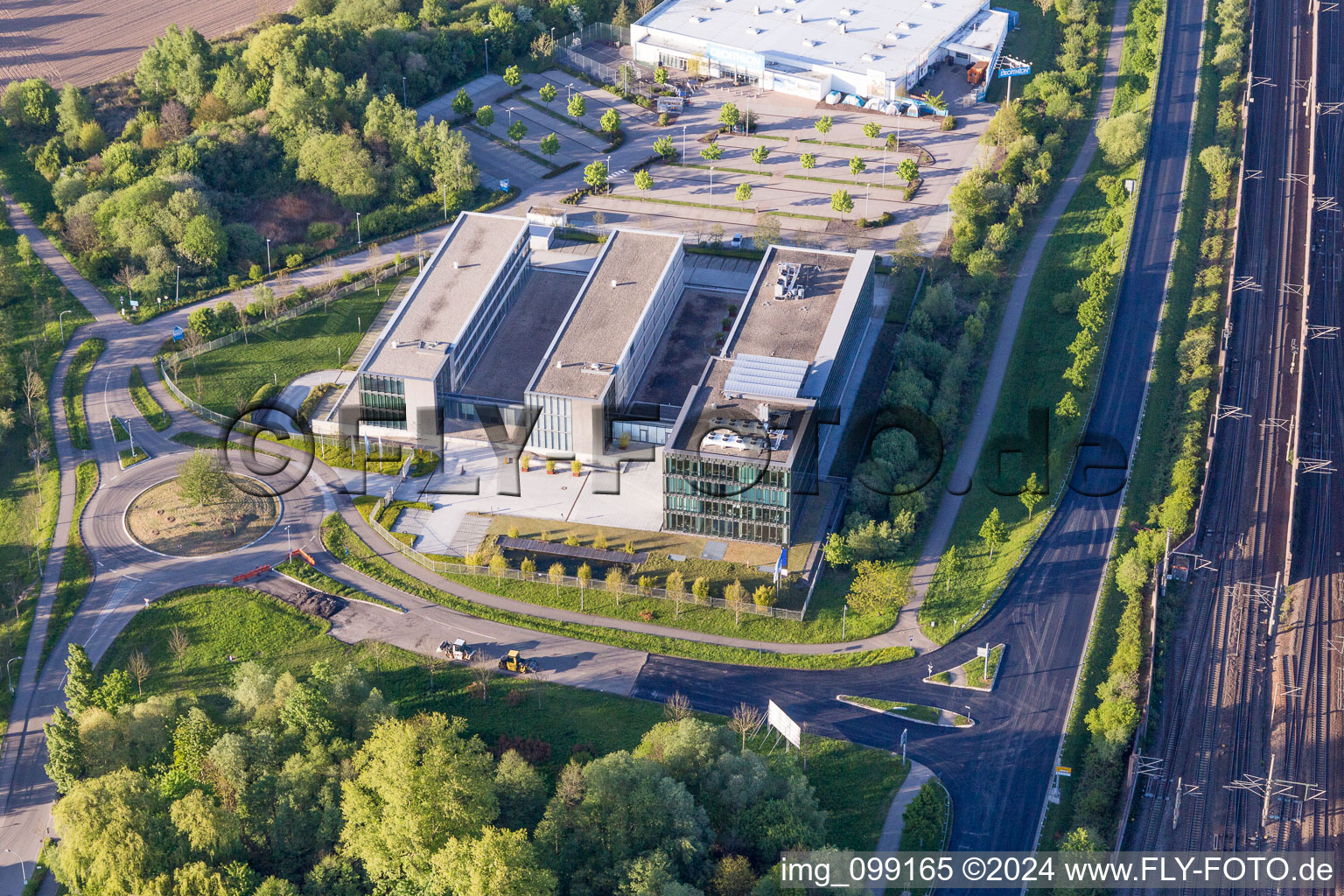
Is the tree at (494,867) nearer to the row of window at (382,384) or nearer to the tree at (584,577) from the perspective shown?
the tree at (584,577)

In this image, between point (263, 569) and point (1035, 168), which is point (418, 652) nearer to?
point (263, 569)

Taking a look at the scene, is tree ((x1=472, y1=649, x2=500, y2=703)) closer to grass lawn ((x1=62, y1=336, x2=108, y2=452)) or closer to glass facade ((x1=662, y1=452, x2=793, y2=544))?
glass facade ((x1=662, y1=452, x2=793, y2=544))

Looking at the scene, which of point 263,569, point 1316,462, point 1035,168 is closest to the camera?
point 263,569

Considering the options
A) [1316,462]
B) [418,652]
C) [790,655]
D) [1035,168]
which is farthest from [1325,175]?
[418,652]

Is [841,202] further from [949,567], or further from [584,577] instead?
[584,577]

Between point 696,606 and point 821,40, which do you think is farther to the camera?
point 821,40

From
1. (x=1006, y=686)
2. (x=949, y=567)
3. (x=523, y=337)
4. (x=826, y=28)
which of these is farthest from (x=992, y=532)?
(x=826, y=28)

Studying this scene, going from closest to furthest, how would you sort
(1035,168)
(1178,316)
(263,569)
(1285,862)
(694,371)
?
1. (1285,862)
2. (263,569)
3. (694,371)
4. (1178,316)
5. (1035,168)
